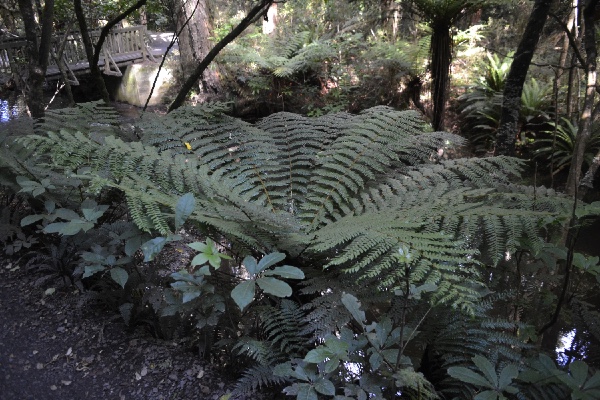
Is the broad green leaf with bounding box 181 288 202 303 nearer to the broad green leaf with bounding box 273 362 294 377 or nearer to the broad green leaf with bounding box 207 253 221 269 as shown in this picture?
the broad green leaf with bounding box 207 253 221 269

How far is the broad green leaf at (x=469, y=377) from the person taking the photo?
4.07 feet

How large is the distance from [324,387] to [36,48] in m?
3.34

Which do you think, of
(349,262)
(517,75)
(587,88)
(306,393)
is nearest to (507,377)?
(306,393)

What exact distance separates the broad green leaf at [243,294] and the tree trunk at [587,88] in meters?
2.29

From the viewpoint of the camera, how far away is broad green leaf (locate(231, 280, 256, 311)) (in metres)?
1.22

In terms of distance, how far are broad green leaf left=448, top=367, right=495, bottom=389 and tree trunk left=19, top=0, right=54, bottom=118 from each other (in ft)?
11.0

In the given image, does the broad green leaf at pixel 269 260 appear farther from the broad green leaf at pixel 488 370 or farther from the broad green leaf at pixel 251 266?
the broad green leaf at pixel 488 370

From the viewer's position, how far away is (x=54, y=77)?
822 cm

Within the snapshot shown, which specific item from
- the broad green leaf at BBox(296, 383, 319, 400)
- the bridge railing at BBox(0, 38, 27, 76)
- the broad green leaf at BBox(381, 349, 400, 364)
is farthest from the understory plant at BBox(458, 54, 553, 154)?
the bridge railing at BBox(0, 38, 27, 76)

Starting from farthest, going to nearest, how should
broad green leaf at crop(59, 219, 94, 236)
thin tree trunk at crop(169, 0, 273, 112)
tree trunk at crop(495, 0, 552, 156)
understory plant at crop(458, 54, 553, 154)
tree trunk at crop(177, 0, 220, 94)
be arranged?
tree trunk at crop(177, 0, 220, 94) < understory plant at crop(458, 54, 553, 154) < tree trunk at crop(495, 0, 552, 156) < thin tree trunk at crop(169, 0, 273, 112) < broad green leaf at crop(59, 219, 94, 236)

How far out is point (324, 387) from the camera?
1219mm

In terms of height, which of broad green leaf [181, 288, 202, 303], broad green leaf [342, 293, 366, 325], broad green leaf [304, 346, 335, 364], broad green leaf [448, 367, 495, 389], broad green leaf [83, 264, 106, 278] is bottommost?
broad green leaf [448, 367, 495, 389]

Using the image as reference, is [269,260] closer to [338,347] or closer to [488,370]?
[338,347]

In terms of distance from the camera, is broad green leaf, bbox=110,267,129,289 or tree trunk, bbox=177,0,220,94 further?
tree trunk, bbox=177,0,220,94
